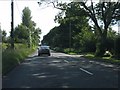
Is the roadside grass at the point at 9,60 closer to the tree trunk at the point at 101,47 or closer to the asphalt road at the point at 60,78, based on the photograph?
the asphalt road at the point at 60,78

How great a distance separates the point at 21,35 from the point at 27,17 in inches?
1297

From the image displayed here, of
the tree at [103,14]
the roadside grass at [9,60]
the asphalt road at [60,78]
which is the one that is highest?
the tree at [103,14]

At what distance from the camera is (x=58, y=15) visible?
53.0 meters

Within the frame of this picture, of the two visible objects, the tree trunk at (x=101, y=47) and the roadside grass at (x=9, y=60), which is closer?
the roadside grass at (x=9, y=60)

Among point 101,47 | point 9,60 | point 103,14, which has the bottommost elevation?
point 9,60

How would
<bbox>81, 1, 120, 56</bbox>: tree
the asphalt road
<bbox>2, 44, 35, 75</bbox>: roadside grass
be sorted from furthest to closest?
<bbox>81, 1, 120, 56</bbox>: tree, <bbox>2, 44, 35, 75</bbox>: roadside grass, the asphalt road

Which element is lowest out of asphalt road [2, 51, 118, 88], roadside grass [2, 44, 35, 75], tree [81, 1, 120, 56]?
asphalt road [2, 51, 118, 88]

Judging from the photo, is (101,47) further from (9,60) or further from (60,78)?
(60,78)

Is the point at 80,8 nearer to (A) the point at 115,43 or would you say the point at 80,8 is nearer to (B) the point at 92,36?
(A) the point at 115,43

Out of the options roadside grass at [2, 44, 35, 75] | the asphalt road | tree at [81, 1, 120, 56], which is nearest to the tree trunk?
tree at [81, 1, 120, 56]

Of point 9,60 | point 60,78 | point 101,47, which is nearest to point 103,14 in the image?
point 101,47

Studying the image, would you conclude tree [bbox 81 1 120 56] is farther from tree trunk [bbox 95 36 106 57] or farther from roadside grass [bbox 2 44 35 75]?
roadside grass [bbox 2 44 35 75]

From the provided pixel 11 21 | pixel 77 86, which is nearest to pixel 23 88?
pixel 77 86

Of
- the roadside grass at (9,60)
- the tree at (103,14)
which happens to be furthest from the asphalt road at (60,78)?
the tree at (103,14)
